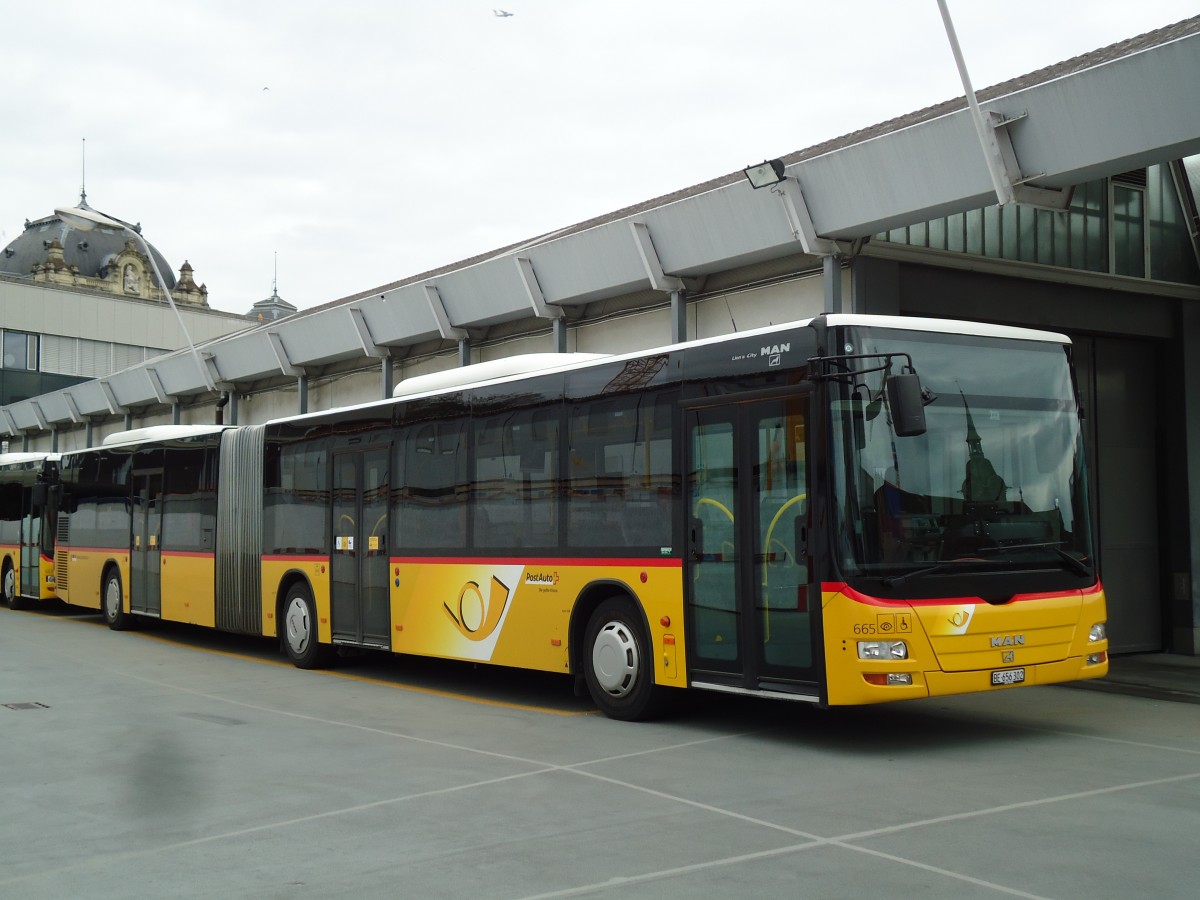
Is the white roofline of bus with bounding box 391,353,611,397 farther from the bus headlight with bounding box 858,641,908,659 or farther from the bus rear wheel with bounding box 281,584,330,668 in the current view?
the bus headlight with bounding box 858,641,908,659

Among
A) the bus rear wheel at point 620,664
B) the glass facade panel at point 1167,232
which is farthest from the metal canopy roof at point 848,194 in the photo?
the bus rear wheel at point 620,664

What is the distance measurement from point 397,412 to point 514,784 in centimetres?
705

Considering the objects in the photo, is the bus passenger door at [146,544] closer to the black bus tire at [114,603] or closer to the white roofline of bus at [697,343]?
the black bus tire at [114,603]

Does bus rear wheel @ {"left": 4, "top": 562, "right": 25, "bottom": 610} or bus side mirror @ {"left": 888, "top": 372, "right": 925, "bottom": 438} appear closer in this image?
bus side mirror @ {"left": 888, "top": 372, "right": 925, "bottom": 438}

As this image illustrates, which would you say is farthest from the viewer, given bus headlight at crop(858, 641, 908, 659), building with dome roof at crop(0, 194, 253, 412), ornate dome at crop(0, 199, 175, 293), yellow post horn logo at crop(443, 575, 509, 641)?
ornate dome at crop(0, 199, 175, 293)

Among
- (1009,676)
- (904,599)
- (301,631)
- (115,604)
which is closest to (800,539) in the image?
(904,599)

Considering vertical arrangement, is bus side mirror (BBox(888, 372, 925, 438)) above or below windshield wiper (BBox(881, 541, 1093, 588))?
above

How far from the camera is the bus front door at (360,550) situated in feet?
49.5

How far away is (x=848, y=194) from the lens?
14.0m

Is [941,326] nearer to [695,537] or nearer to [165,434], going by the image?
[695,537]

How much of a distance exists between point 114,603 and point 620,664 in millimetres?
14005

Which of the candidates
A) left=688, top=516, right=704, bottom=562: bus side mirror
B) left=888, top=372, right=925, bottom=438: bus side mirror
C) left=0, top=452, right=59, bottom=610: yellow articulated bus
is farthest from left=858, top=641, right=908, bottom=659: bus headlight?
left=0, top=452, right=59, bottom=610: yellow articulated bus

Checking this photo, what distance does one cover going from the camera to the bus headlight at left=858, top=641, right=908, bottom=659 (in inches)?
366

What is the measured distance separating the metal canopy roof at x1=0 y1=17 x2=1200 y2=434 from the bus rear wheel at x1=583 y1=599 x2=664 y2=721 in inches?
204
